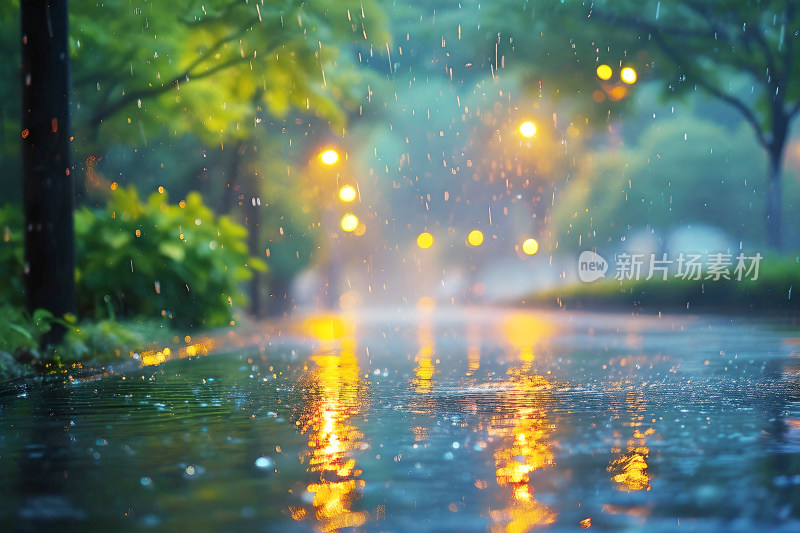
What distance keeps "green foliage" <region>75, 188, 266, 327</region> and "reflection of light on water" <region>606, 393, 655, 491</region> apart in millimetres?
14082

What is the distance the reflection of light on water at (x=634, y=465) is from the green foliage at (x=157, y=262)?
14082mm

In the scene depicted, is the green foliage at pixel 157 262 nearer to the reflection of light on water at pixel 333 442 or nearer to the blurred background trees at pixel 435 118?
the blurred background trees at pixel 435 118

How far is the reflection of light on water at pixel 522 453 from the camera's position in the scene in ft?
17.8

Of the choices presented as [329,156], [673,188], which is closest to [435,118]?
[673,188]

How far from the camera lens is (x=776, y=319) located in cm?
2864

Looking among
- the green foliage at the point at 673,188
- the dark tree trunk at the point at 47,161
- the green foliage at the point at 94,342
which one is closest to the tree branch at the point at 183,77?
the green foliage at the point at 94,342

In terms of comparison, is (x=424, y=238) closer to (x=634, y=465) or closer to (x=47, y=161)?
(x=47, y=161)

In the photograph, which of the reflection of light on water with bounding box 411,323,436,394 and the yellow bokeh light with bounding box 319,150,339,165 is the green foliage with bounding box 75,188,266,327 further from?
the yellow bokeh light with bounding box 319,150,339,165

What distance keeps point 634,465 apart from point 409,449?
1484 millimetres

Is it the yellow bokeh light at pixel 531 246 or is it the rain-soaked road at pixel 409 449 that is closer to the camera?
the rain-soaked road at pixel 409 449

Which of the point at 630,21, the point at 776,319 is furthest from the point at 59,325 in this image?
the point at 630,21

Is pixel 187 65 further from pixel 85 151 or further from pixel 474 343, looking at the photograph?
pixel 474 343

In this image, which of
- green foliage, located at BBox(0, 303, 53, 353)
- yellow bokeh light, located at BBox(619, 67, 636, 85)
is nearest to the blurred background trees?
yellow bokeh light, located at BBox(619, 67, 636, 85)

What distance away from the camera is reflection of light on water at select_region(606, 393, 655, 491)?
20.5 feet
